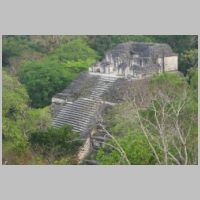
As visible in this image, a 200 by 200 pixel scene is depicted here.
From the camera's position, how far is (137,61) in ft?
85.4

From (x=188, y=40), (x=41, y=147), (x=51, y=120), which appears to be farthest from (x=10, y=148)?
(x=188, y=40)

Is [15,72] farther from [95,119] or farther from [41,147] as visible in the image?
[41,147]

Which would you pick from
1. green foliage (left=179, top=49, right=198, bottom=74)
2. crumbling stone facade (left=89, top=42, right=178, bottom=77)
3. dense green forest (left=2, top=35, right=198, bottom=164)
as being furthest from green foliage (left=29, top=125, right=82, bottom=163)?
green foliage (left=179, top=49, right=198, bottom=74)

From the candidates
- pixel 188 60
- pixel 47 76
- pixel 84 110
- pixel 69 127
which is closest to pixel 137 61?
pixel 84 110

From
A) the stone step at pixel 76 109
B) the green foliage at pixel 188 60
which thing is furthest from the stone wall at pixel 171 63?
the stone step at pixel 76 109

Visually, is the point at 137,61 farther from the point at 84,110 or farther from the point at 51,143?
the point at 51,143

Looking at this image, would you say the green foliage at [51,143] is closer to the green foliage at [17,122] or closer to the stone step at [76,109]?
the green foliage at [17,122]

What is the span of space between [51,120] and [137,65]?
5318 millimetres

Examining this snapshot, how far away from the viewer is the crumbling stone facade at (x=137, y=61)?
2536 cm

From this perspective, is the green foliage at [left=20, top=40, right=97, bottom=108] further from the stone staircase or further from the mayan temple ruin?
the stone staircase

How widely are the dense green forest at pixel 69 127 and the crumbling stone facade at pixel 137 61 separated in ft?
5.80

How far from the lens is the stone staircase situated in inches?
890

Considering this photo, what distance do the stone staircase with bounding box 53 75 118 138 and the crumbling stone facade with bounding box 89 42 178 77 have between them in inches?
27.8

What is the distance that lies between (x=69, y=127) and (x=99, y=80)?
19.0ft
